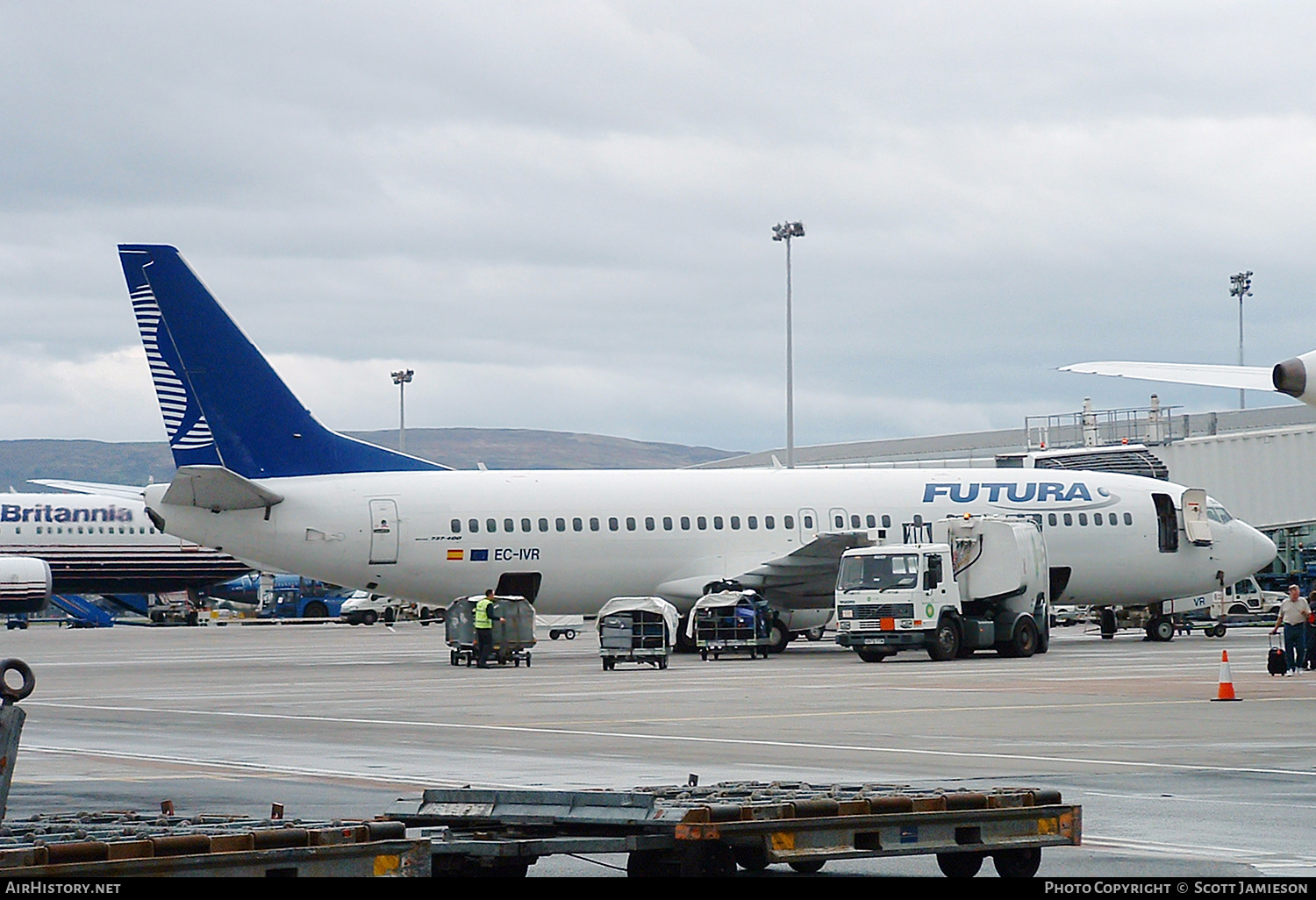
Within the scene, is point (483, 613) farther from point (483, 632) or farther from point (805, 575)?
point (805, 575)

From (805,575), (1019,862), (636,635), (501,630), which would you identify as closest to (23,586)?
(501,630)

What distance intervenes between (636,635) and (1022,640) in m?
7.99

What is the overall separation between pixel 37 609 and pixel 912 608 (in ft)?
68.6

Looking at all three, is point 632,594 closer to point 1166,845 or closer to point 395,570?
point 395,570

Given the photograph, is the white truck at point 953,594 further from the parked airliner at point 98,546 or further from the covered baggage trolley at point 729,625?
the parked airliner at point 98,546

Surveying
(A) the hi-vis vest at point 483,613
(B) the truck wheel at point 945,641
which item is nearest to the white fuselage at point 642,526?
(A) the hi-vis vest at point 483,613

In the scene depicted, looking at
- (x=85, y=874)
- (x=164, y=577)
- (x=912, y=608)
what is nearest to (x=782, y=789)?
(x=85, y=874)

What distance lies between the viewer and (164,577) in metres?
76.4

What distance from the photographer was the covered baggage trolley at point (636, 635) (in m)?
35.3

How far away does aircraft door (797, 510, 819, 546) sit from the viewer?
1684 inches

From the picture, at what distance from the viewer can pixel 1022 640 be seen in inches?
1481

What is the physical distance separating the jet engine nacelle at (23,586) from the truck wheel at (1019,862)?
37.2m

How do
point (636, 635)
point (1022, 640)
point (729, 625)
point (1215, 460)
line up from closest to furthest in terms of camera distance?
point (636, 635)
point (1022, 640)
point (729, 625)
point (1215, 460)

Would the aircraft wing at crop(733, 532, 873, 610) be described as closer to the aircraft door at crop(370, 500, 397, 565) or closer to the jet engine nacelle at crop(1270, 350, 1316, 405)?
the aircraft door at crop(370, 500, 397, 565)
